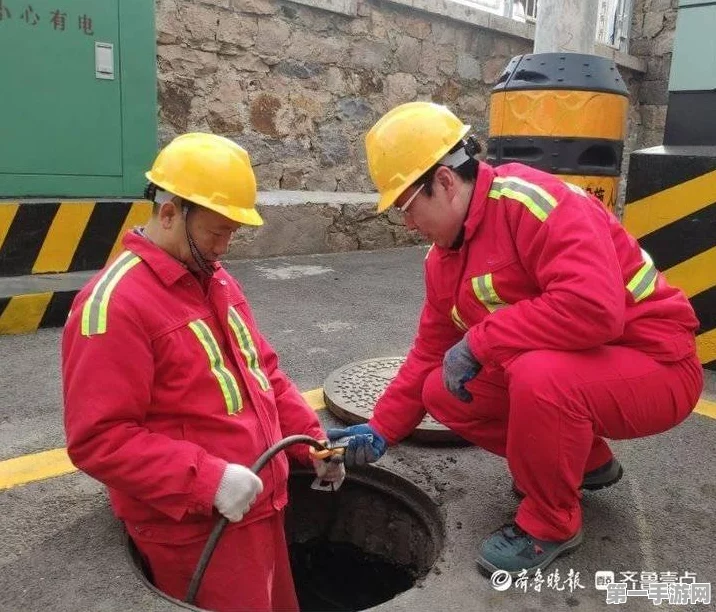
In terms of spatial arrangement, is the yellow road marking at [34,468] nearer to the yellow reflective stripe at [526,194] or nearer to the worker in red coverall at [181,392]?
the worker in red coverall at [181,392]

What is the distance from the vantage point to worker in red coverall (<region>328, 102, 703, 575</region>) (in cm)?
179

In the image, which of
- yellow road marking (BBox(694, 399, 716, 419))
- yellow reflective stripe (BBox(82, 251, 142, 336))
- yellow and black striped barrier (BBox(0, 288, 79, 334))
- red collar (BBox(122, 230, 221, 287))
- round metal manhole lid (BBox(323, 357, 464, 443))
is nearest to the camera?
yellow reflective stripe (BBox(82, 251, 142, 336))

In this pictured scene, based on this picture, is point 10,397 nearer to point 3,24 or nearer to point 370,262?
point 3,24

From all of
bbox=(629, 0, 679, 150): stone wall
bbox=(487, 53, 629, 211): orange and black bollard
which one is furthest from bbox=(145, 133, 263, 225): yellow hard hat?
bbox=(629, 0, 679, 150): stone wall

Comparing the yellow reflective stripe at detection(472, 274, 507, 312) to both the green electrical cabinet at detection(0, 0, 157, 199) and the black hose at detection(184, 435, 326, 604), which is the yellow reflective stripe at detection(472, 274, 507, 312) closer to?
the black hose at detection(184, 435, 326, 604)

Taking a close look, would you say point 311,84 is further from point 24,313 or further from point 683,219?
point 683,219

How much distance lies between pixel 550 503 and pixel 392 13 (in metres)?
5.58

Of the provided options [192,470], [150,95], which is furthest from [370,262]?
[192,470]

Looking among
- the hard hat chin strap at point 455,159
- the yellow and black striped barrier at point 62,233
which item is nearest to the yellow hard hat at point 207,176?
the hard hat chin strap at point 455,159

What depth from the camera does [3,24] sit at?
364 cm

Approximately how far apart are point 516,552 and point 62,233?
10.3ft

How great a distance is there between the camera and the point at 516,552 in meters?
1.85

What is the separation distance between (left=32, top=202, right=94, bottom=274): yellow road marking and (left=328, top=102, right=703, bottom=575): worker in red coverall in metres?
2.60

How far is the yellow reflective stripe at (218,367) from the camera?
1820 millimetres
